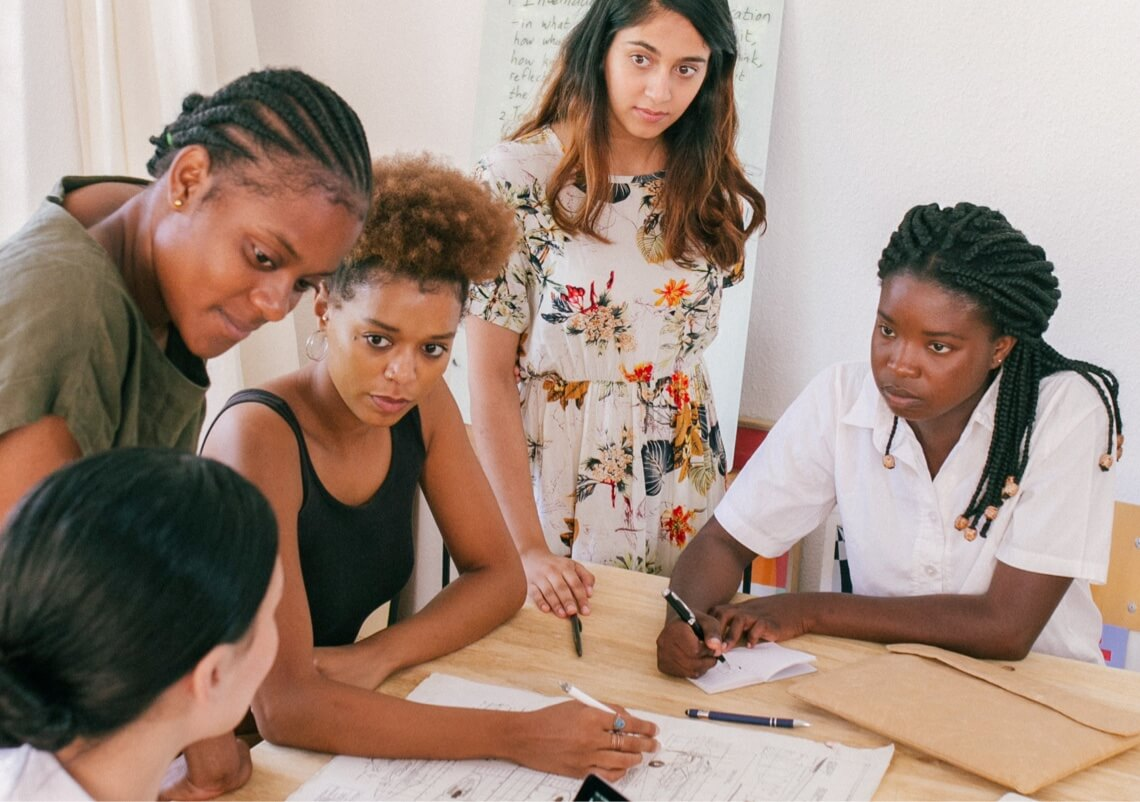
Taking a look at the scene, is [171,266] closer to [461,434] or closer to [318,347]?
[318,347]

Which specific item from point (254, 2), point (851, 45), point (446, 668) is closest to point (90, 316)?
point (446, 668)

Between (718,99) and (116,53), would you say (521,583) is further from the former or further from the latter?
(116,53)

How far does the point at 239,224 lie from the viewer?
3.60 feet

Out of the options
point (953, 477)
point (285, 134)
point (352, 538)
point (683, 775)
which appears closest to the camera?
point (285, 134)

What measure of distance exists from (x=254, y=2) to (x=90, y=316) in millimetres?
2423

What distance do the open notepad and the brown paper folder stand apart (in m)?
0.07

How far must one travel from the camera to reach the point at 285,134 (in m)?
1.12

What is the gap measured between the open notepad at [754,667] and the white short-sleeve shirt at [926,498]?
1.14ft

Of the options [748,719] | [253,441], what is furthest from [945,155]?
[253,441]

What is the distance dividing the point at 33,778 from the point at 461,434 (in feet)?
3.10

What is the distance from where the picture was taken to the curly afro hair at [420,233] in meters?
1.49

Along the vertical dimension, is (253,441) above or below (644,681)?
above

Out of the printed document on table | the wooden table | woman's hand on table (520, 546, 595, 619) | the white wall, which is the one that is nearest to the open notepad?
the wooden table

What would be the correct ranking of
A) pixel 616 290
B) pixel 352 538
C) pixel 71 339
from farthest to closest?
pixel 616 290
pixel 352 538
pixel 71 339
